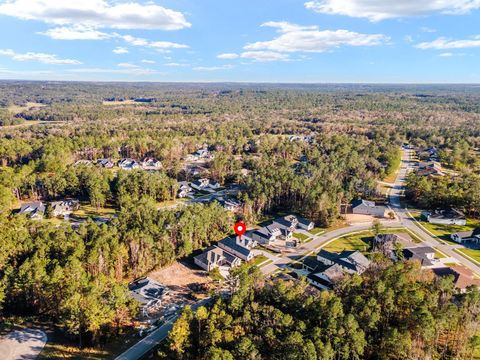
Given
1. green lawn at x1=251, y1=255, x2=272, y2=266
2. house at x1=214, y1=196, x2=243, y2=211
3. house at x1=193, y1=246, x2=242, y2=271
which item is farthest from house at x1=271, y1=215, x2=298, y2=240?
house at x1=193, y1=246, x2=242, y2=271

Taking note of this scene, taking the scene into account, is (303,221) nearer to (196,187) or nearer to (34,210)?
(196,187)

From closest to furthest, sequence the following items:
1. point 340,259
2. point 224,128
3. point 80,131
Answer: point 340,259 < point 80,131 < point 224,128

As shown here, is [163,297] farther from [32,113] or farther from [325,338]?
[32,113]

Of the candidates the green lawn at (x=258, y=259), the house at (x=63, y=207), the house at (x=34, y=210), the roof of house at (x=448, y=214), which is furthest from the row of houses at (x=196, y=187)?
the roof of house at (x=448, y=214)

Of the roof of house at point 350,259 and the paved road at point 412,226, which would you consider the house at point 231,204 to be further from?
the paved road at point 412,226

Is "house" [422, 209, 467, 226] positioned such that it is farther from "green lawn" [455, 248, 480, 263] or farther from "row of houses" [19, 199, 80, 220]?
"row of houses" [19, 199, 80, 220]

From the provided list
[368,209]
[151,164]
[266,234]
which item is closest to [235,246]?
[266,234]

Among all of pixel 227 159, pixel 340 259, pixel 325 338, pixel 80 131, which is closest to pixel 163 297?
pixel 325 338
